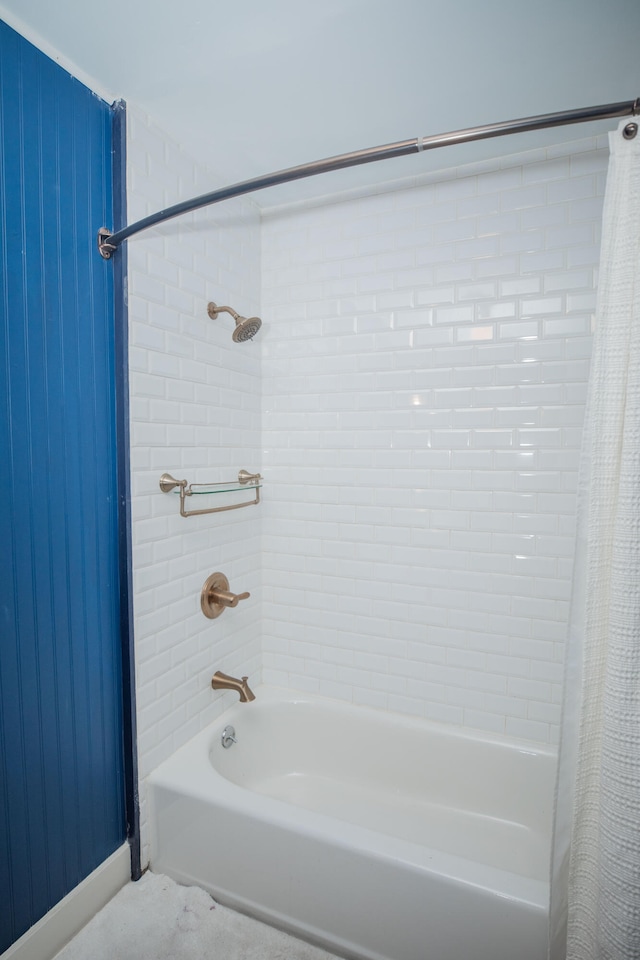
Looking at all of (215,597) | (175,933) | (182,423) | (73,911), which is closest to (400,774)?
(175,933)

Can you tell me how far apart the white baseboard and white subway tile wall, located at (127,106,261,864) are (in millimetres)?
96

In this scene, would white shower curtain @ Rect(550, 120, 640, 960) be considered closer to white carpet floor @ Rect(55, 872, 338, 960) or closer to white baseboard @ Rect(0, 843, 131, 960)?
white carpet floor @ Rect(55, 872, 338, 960)

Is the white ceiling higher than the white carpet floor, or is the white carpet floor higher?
the white ceiling

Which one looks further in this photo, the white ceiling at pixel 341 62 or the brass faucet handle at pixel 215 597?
the brass faucet handle at pixel 215 597

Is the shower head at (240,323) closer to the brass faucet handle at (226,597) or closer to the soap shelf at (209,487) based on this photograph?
the soap shelf at (209,487)

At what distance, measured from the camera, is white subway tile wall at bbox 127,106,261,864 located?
4.89 ft

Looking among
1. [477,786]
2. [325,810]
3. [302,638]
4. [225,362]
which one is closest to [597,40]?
[225,362]

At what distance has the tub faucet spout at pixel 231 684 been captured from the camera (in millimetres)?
1796

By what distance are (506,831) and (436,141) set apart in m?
2.14

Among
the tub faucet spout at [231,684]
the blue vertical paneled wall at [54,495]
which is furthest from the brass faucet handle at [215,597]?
the blue vertical paneled wall at [54,495]

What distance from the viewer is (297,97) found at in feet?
4.61

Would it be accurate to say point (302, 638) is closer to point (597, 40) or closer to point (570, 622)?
point (570, 622)

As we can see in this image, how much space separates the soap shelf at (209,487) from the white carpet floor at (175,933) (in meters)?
1.20

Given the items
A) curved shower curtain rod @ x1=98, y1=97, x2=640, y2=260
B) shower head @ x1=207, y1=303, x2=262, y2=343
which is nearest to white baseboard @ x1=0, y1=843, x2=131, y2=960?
shower head @ x1=207, y1=303, x2=262, y2=343
